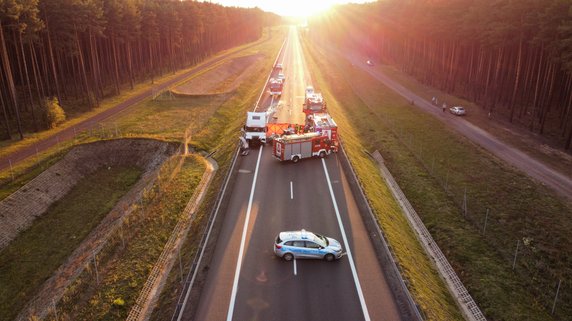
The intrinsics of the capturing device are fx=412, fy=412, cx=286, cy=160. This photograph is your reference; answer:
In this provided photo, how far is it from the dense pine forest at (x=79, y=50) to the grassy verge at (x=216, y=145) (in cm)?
2016

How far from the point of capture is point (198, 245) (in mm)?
25500

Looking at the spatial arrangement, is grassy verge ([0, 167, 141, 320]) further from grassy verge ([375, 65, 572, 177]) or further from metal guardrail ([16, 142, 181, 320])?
grassy verge ([375, 65, 572, 177])

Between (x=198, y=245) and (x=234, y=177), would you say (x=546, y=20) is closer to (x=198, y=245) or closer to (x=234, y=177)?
(x=234, y=177)

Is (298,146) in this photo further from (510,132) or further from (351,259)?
(510,132)

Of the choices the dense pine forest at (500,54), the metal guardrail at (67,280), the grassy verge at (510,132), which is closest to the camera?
the metal guardrail at (67,280)

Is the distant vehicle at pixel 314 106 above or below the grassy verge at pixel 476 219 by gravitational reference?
above

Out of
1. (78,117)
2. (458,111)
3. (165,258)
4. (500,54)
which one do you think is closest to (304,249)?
(165,258)

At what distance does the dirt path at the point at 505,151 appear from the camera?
3834 cm

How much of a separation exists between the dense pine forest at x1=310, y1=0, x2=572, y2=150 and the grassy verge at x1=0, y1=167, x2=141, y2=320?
48.8 meters

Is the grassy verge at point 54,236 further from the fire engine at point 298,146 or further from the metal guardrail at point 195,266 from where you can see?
the fire engine at point 298,146

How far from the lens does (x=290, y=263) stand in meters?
23.5

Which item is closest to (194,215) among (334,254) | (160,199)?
(160,199)

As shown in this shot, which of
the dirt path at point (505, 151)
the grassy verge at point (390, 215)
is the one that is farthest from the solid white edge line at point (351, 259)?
the dirt path at point (505, 151)

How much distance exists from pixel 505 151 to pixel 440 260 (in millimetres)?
25598
